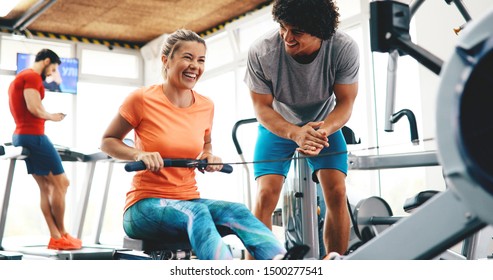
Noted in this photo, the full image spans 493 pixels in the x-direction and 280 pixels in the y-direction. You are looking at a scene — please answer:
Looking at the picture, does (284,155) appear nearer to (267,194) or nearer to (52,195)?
(267,194)

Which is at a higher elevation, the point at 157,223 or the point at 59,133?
the point at 59,133

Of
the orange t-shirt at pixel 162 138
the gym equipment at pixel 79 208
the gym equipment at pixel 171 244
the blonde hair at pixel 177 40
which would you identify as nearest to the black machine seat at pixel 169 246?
the gym equipment at pixel 171 244

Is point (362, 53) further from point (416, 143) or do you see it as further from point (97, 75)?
point (97, 75)

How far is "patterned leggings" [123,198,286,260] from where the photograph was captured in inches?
57.8

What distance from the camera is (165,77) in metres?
1.84

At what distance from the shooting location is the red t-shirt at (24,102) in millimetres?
3107

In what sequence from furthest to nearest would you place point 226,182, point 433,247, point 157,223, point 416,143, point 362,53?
point 226,182, point 362,53, point 157,223, point 416,143, point 433,247

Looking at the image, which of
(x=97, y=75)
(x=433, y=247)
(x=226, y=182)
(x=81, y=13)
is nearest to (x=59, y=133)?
(x=97, y=75)

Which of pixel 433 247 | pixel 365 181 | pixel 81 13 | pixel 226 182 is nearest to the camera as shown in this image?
pixel 433 247

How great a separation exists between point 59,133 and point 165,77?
4880 mm

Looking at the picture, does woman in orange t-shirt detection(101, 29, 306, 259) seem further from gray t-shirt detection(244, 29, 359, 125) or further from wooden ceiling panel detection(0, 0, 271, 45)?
wooden ceiling panel detection(0, 0, 271, 45)

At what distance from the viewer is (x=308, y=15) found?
1.77 m

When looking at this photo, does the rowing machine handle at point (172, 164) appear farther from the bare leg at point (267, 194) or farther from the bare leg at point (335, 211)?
the bare leg at point (335, 211)

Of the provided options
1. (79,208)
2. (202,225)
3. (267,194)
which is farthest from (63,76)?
(202,225)
